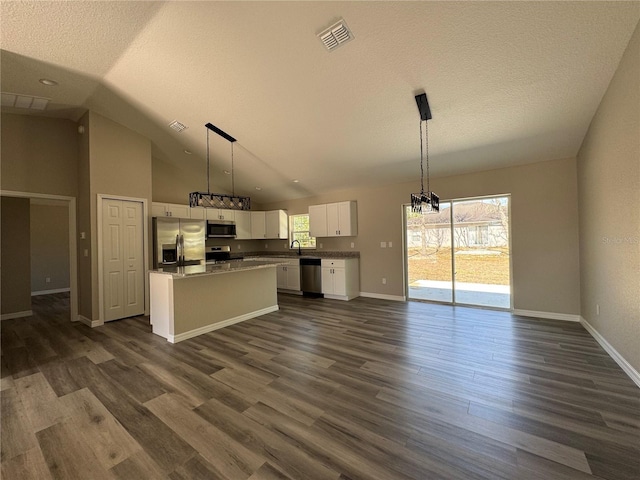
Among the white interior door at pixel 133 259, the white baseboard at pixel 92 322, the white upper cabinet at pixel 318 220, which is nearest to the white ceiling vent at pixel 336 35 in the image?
the white upper cabinet at pixel 318 220

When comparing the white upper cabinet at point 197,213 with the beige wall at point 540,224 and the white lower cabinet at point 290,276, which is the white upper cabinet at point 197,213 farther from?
the beige wall at point 540,224

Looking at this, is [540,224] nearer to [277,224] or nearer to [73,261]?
[277,224]

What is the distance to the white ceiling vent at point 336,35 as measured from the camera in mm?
2385

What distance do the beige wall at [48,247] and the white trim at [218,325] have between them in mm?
5886

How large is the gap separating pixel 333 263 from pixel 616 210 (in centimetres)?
422

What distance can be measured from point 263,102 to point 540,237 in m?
4.61

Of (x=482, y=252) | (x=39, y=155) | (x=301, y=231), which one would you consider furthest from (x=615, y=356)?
(x=39, y=155)

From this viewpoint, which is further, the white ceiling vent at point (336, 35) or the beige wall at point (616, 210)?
the white ceiling vent at point (336, 35)

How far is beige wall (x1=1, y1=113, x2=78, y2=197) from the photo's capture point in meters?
4.03

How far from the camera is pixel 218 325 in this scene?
12.9ft

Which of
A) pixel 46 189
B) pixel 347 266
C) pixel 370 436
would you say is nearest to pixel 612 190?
pixel 370 436

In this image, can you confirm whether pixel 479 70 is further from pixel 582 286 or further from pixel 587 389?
pixel 582 286

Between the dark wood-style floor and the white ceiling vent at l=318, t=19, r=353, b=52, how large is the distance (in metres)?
3.15

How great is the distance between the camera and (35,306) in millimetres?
5496
